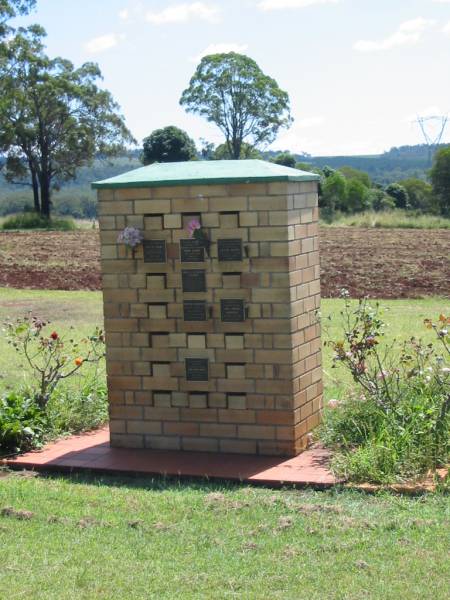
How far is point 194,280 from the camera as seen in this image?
665 cm

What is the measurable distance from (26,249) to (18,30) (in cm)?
2434

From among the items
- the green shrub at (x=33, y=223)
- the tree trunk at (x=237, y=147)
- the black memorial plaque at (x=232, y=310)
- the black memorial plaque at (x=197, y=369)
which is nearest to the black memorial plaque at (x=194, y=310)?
the black memorial plaque at (x=232, y=310)

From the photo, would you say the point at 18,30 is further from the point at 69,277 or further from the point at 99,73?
the point at 69,277

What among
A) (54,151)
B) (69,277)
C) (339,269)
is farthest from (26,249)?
(54,151)

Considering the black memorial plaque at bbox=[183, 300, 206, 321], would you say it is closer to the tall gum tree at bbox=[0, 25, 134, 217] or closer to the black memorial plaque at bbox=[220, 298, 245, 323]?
the black memorial plaque at bbox=[220, 298, 245, 323]

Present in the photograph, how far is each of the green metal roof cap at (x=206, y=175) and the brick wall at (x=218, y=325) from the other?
0.07 metres

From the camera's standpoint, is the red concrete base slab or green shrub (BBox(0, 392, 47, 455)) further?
green shrub (BBox(0, 392, 47, 455))

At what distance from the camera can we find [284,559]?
4.41m

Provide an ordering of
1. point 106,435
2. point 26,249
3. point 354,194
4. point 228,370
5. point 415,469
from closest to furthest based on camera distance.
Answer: point 415,469 → point 228,370 → point 106,435 → point 26,249 → point 354,194

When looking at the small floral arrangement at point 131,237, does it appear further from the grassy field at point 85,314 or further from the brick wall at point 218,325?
the grassy field at point 85,314

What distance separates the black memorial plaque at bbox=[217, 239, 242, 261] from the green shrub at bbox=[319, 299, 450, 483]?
922 millimetres

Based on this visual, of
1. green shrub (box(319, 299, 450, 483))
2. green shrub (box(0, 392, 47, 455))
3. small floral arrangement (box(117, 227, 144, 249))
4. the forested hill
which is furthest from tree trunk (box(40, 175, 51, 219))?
the forested hill

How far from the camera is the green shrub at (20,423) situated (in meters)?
6.77

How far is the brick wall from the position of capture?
6457 mm
